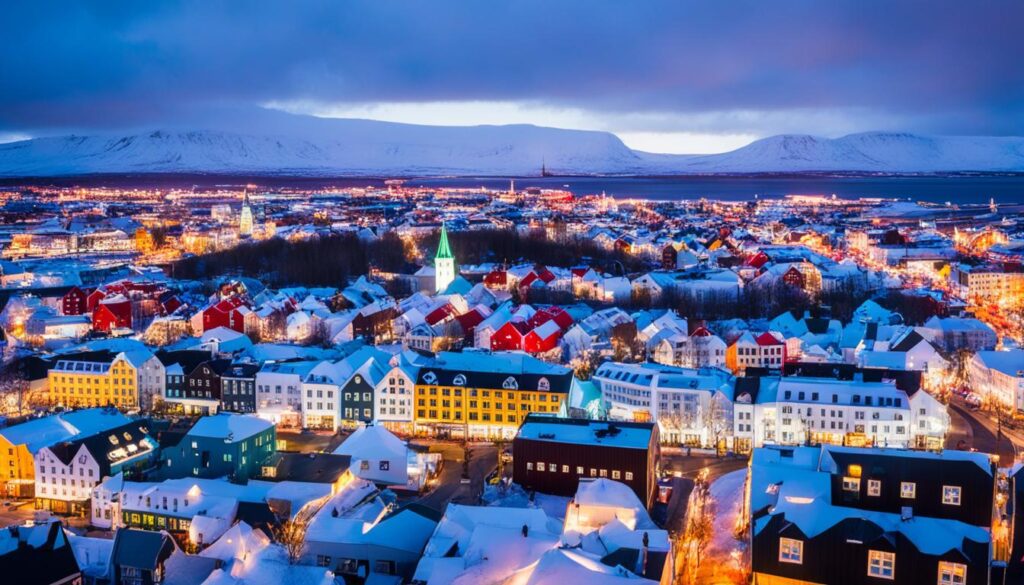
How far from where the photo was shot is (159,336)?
2620 centimetres

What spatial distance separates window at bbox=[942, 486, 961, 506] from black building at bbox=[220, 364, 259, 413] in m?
13.0

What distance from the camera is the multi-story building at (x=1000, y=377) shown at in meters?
18.6

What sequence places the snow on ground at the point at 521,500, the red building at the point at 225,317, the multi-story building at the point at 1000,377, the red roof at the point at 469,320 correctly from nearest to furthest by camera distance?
the snow on ground at the point at 521,500
the multi-story building at the point at 1000,377
the red roof at the point at 469,320
the red building at the point at 225,317

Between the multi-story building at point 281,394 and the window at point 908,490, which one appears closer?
the window at point 908,490

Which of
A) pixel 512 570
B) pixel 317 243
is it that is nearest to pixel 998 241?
pixel 317 243

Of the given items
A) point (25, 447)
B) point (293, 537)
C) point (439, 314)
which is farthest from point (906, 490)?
point (439, 314)

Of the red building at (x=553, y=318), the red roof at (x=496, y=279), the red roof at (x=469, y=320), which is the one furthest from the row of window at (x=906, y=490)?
the red roof at (x=496, y=279)

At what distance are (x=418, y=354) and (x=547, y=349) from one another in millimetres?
4706

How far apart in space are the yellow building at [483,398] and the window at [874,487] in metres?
7.10

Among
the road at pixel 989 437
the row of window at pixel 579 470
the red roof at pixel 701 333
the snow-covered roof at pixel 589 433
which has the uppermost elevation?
the red roof at pixel 701 333

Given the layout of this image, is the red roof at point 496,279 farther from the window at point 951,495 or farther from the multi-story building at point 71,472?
the window at point 951,495

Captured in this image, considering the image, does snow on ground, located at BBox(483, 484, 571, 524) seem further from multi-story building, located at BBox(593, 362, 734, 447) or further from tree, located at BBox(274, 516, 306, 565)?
multi-story building, located at BBox(593, 362, 734, 447)

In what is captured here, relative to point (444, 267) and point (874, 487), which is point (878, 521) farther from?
point (444, 267)

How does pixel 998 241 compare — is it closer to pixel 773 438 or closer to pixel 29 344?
pixel 773 438
